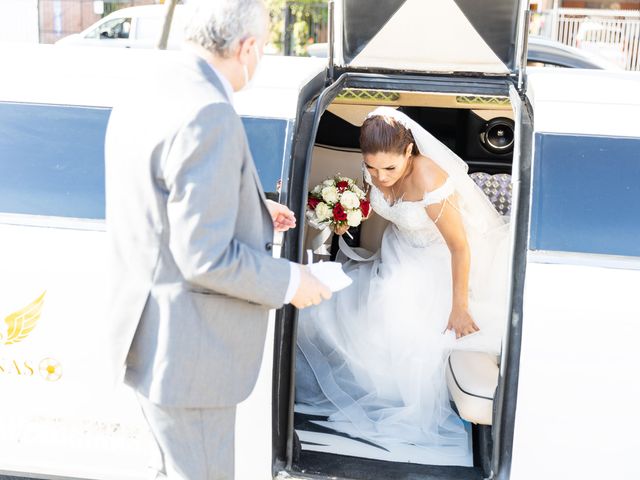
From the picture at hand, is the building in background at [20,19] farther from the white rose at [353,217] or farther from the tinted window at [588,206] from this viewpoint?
the tinted window at [588,206]

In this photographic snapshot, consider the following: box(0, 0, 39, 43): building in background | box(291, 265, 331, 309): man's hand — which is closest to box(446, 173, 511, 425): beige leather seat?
box(291, 265, 331, 309): man's hand

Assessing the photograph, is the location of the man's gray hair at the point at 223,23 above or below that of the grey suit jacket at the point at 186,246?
above

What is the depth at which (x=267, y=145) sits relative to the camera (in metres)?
2.85

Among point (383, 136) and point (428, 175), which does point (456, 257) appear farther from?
point (383, 136)

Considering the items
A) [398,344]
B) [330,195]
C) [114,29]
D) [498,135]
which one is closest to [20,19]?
[114,29]

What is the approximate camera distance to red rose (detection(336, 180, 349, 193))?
12.8ft

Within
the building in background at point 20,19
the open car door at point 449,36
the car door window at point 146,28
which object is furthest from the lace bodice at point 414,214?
the building in background at point 20,19

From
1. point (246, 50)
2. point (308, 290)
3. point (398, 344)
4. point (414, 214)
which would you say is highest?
point (246, 50)

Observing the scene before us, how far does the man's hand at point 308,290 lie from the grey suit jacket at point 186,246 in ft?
0.20

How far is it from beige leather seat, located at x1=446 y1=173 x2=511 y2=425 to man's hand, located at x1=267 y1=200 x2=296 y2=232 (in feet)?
3.37

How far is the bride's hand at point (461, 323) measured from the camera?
3.62m

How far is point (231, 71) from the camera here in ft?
7.04

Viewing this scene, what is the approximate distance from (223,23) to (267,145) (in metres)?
0.82

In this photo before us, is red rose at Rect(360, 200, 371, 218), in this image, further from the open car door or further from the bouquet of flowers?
the open car door
